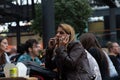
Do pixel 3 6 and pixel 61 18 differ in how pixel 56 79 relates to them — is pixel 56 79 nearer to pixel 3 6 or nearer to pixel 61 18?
pixel 3 6

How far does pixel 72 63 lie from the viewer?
14.8ft

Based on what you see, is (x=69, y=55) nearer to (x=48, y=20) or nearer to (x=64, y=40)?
(x=64, y=40)

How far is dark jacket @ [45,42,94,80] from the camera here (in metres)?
4.53

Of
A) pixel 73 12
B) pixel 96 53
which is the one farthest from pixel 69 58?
pixel 73 12

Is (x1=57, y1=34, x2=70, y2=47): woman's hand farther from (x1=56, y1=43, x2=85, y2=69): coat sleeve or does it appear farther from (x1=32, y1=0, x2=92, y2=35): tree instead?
(x1=32, y1=0, x2=92, y2=35): tree

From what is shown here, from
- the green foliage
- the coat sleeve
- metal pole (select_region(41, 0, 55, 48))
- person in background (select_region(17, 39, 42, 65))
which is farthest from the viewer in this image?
the green foliage

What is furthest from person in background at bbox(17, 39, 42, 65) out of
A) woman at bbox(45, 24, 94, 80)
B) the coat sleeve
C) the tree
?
the tree

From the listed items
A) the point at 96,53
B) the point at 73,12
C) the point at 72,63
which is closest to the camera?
the point at 72,63

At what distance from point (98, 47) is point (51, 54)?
1.03 meters

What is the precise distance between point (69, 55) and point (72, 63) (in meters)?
0.11

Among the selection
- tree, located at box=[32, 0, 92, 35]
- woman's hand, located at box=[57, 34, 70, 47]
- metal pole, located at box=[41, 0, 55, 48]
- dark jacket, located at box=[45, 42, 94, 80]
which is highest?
woman's hand, located at box=[57, 34, 70, 47]

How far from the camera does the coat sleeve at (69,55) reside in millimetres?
4516

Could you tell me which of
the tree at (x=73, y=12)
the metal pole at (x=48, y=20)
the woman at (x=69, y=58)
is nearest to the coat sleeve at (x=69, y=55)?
the woman at (x=69, y=58)

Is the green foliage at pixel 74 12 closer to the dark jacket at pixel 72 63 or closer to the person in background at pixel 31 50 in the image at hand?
the person in background at pixel 31 50
